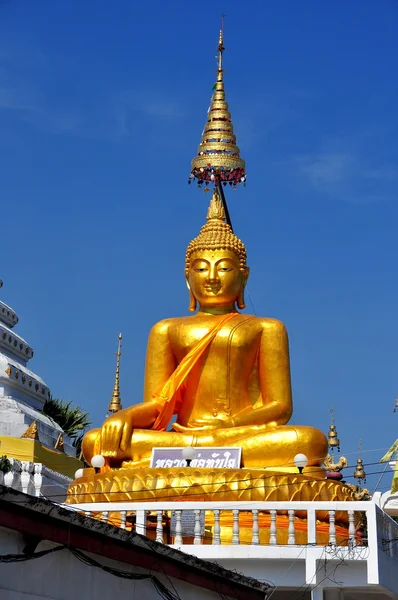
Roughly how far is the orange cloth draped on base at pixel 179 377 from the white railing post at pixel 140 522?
13.6 feet

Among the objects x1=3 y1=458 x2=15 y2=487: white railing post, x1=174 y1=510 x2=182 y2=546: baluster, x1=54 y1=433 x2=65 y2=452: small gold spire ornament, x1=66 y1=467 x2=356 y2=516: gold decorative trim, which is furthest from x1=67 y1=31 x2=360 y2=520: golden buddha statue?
x1=54 y1=433 x2=65 y2=452: small gold spire ornament

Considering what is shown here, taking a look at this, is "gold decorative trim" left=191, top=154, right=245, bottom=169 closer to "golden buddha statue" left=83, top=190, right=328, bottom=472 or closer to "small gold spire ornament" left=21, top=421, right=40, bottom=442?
"golden buddha statue" left=83, top=190, right=328, bottom=472

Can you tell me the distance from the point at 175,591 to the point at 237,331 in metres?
8.36

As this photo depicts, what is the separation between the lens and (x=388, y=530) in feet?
36.6

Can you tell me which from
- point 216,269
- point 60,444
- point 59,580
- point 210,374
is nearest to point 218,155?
point 216,269

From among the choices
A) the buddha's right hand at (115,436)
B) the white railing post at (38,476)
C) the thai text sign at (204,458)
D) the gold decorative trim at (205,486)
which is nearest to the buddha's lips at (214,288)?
the buddha's right hand at (115,436)

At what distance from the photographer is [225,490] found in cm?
1207

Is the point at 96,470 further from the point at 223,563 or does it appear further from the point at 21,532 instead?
the point at 21,532

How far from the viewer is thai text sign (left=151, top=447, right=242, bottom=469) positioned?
43.2ft

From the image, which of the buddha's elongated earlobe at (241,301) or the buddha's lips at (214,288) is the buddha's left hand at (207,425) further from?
the buddha's elongated earlobe at (241,301)

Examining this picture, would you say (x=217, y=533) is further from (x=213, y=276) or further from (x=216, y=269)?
(x=216, y=269)

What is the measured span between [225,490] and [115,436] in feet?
7.41

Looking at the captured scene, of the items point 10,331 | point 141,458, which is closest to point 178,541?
point 141,458

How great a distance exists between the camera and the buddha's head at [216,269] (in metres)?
15.8
